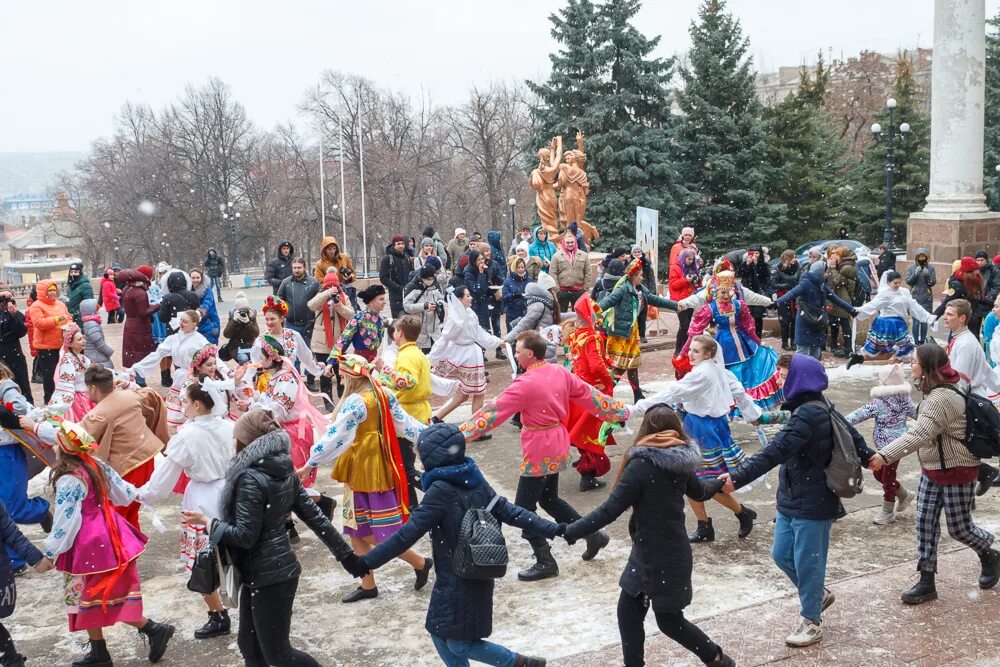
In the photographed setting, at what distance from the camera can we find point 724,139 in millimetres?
32156

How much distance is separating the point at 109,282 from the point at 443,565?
18.4 meters

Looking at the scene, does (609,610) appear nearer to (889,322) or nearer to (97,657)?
(97,657)

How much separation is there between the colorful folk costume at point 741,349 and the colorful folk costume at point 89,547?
6.01 m

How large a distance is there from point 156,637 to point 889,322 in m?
9.76

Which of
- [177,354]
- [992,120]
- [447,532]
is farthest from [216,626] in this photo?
[992,120]

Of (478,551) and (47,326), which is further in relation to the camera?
(47,326)

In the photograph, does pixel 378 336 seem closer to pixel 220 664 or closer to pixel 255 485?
pixel 220 664

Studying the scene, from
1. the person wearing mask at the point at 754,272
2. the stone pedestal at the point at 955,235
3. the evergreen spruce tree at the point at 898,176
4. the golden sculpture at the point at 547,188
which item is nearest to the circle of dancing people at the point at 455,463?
the person wearing mask at the point at 754,272

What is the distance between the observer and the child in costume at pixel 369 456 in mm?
6594

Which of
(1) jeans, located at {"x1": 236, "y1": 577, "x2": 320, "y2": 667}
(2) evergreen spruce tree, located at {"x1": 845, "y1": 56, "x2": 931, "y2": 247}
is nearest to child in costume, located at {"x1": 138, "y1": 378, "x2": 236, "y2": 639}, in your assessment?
(1) jeans, located at {"x1": 236, "y1": 577, "x2": 320, "y2": 667}

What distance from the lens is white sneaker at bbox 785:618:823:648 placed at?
19.5 ft

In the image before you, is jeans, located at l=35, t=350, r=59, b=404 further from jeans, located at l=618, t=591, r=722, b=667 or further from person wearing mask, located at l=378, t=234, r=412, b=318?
jeans, located at l=618, t=591, r=722, b=667

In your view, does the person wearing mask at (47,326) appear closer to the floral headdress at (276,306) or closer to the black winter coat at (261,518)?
the floral headdress at (276,306)

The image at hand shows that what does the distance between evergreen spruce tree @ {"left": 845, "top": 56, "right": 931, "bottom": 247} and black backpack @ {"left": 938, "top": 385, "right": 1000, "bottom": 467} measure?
29.3 meters
